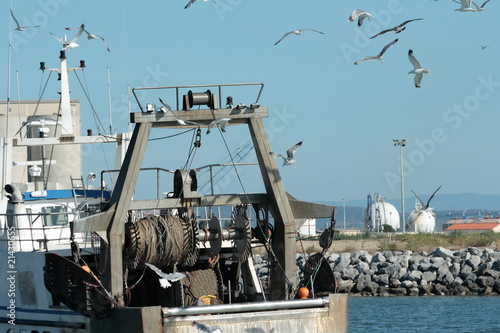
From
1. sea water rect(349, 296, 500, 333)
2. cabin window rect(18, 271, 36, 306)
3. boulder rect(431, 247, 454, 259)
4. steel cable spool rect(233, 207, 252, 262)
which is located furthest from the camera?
boulder rect(431, 247, 454, 259)

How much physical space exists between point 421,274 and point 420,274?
1.5 inches

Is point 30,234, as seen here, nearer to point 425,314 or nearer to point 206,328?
point 206,328

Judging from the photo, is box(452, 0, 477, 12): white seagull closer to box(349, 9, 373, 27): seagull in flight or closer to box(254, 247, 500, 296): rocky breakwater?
box(349, 9, 373, 27): seagull in flight

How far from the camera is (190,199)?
53.4 feet

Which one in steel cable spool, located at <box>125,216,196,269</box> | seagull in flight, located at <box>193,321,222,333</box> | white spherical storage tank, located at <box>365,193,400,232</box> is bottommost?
seagull in flight, located at <box>193,321,222,333</box>

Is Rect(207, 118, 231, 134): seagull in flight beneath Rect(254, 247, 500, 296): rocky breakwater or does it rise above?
above

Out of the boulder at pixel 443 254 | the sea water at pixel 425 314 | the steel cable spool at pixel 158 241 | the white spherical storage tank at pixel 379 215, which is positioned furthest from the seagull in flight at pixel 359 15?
the white spherical storage tank at pixel 379 215

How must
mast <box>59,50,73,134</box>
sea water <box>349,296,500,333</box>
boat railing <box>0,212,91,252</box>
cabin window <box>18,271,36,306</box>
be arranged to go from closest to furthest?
1. cabin window <box>18,271,36,306</box>
2. boat railing <box>0,212,91,252</box>
3. mast <box>59,50,73,134</box>
4. sea water <box>349,296,500,333</box>

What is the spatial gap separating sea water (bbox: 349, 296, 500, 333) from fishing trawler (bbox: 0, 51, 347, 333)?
11.7 meters

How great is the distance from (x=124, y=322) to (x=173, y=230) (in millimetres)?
1890

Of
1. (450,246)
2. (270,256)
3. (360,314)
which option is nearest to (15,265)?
(270,256)

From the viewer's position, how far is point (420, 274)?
38.4 m

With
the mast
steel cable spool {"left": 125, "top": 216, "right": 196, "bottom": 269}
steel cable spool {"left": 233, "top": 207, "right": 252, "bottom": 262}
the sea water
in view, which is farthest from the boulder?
steel cable spool {"left": 125, "top": 216, "right": 196, "bottom": 269}

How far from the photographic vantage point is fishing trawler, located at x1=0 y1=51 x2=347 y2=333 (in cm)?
1477
